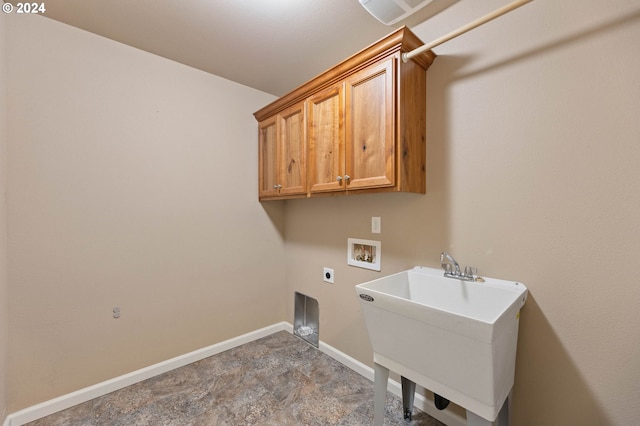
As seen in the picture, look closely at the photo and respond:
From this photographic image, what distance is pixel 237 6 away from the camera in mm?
1555

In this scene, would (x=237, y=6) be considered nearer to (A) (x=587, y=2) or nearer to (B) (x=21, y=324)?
(A) (x=587, y=2)

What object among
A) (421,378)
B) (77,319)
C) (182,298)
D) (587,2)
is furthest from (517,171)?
(77,319)

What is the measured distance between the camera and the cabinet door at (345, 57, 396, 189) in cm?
147

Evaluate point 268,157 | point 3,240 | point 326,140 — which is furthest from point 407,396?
point 3,240

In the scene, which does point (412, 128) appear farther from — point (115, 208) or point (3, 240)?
point (3, 240)

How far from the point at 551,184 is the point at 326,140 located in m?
1.29

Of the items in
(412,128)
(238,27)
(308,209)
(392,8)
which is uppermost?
(238,27)

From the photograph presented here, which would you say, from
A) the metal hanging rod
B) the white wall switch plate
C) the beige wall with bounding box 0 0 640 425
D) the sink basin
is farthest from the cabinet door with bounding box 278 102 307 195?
the sink basin

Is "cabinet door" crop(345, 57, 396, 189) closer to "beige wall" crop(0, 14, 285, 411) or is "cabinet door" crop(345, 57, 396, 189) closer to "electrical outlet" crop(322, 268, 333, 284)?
"electrical outlet" crop(322, 268, 333, 284)

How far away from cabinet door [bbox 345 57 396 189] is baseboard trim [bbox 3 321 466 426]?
1.42 m

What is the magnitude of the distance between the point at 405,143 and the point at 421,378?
1195mm

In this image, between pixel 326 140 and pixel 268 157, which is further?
pixel 268 157

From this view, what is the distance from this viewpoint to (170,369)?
2.12 metres

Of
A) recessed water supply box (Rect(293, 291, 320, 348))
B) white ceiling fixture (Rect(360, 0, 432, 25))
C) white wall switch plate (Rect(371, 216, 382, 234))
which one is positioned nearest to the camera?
white ceiling fixture (Rect(360, 0, 432, 25))
